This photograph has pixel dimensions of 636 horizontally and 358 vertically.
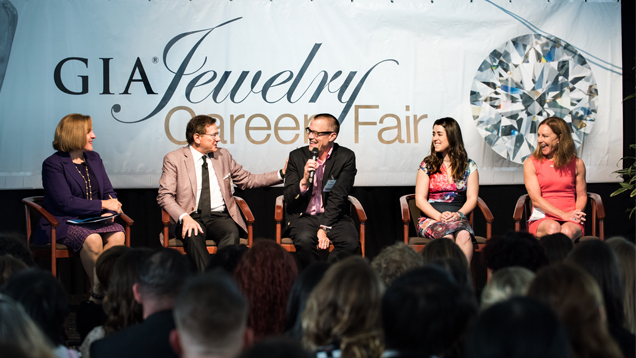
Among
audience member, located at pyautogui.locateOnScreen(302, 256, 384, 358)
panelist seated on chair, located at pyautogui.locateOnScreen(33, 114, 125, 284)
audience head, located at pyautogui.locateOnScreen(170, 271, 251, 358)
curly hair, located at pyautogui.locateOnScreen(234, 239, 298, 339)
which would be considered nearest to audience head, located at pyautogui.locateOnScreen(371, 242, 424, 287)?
curly hair, located at pyautogui.locateOnScreen(234, 239, 298, 339)

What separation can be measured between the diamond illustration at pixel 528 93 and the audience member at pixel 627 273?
2616 millimetres

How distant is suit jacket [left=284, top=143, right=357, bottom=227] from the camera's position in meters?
3.83

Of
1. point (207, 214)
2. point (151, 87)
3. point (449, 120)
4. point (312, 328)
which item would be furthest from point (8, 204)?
point (312, 328)

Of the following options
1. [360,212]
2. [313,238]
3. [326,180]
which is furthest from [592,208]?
[313,238]

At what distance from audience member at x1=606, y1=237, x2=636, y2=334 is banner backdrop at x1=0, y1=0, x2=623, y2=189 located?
257 cm

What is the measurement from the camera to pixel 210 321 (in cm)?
111

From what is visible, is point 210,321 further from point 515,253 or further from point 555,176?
point 555,176

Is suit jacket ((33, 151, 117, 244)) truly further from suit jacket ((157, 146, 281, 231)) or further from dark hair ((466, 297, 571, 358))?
dark hair ((466, 297, 571, 358))

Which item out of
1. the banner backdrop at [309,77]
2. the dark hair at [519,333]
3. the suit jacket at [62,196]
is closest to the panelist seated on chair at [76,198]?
the suit jacket at [62,196]

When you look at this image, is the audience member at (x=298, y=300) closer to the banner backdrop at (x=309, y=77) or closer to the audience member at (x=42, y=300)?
the audience member at (x=42, y=300)

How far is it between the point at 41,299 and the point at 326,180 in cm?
253

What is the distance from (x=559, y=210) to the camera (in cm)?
384

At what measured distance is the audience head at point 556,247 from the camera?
2.55 meters

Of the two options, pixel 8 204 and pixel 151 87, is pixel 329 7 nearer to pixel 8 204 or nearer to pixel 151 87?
pixel 151 87
